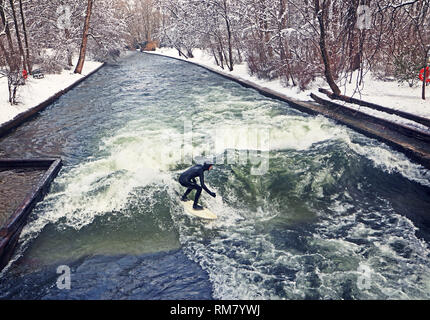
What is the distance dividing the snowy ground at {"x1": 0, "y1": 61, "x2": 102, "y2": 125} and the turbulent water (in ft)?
7.96

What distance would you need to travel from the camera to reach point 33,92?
62.7 ft

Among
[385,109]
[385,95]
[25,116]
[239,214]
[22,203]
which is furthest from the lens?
[25,116]

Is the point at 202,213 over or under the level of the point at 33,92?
under

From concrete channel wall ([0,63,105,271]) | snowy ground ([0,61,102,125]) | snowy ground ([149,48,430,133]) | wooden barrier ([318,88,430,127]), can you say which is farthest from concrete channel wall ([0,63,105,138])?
wooden barrier ([318,88,430,127])

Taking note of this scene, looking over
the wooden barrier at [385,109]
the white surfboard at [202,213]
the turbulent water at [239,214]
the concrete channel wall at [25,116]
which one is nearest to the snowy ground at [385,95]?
the wooden barrier at [385,109]

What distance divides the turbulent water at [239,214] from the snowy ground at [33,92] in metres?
2.43

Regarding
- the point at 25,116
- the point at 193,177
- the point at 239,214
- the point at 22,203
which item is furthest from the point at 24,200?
the point at 25,116

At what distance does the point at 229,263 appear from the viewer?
5.74 meters

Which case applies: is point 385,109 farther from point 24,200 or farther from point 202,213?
point 24,200

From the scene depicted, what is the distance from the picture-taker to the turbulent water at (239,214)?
17.5 feet

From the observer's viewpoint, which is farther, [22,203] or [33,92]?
[33,92]

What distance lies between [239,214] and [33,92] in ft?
55.5

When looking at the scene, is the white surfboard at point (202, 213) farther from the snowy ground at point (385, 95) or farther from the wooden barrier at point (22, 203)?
the snowy ground at point (385, 95)

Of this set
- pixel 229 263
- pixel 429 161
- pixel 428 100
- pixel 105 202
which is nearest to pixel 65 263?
pixel 105 202
